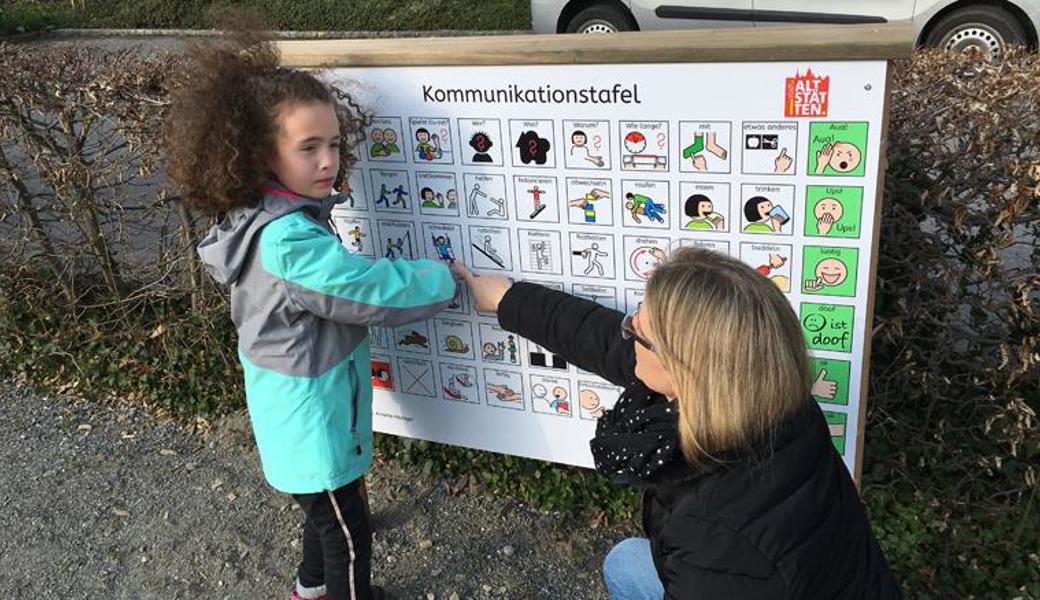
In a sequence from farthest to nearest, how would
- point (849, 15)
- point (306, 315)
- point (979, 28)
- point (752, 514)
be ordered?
point (849, 15)
point (979, 28)
point (306, 315)
point (752, 514)

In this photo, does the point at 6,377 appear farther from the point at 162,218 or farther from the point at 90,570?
the point at 90,570

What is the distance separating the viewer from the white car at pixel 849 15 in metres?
7.62

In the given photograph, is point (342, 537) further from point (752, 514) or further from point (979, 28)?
point (979, 28)

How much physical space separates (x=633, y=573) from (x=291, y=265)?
116cm

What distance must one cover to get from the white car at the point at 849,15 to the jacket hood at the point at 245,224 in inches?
247

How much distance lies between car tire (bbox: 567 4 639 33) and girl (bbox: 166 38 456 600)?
757 centimetres

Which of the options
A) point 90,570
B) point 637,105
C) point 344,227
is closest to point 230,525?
point 90,570

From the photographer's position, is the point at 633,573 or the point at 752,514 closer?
the point at 752,514

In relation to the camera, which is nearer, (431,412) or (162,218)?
(431,412)

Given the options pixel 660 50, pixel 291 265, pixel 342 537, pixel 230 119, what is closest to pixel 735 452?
pixel 660 50

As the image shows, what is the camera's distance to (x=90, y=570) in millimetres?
3121

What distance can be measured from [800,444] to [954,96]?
1.50m

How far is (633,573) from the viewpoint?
2.23 meters

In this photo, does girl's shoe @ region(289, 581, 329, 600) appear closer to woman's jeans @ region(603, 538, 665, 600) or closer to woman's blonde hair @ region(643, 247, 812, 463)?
woman's jeans @ region(603, 538, 665, 600)
